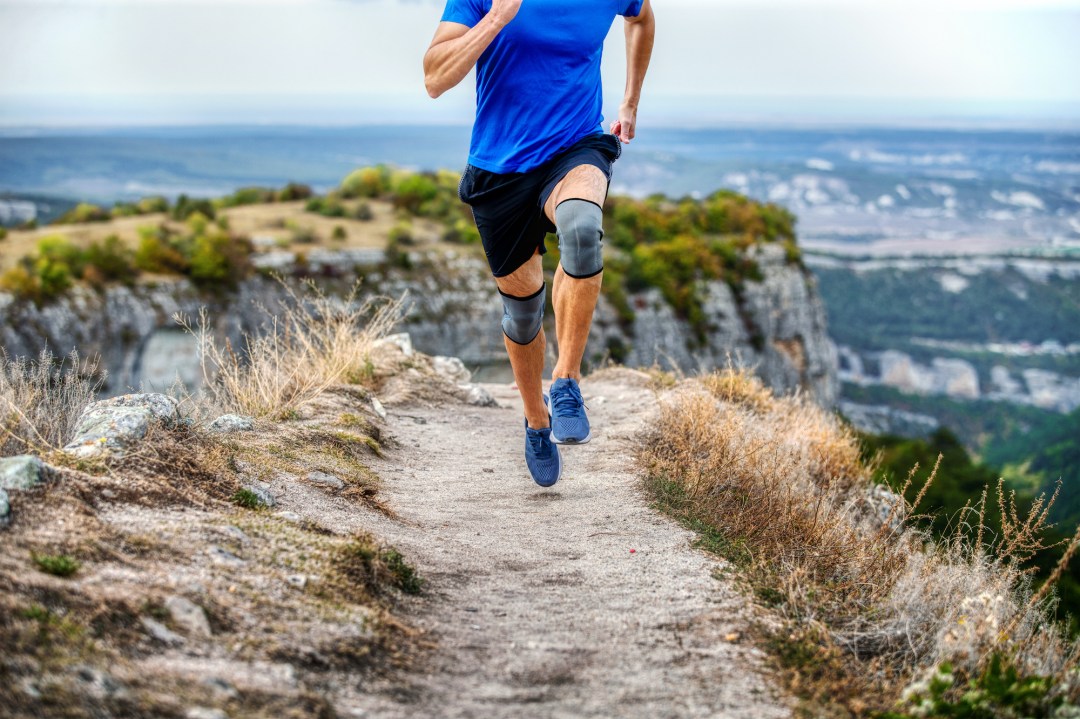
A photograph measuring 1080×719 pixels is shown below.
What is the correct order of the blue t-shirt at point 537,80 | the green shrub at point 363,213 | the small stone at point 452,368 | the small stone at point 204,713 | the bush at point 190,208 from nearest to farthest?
the small stone at point 204,713 < the blue t-shirt at point 537,80 < the small stone at point 452,368 < the bush at point 190,208 < the green shrub at point 363,213

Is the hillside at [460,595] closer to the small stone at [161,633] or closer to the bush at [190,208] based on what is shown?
the small stone at [161,633]

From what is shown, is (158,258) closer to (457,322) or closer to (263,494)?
(457,322)

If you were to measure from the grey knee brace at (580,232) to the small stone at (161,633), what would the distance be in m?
2.18

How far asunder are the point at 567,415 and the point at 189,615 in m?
2.24

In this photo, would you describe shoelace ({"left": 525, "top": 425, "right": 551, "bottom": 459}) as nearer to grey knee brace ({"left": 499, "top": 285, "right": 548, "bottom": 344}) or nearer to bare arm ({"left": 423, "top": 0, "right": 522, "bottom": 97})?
grey knee brace ({"left": 499, "top": 285, "right": 548, "bottom": 344})

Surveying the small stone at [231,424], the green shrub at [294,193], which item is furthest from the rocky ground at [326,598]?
the green shrub at [294,193]

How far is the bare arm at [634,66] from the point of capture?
194 inches

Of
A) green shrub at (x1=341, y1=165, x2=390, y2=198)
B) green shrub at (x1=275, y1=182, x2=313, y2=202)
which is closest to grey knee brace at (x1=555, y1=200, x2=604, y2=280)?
green shrub at (x1=341, y1=165, x2=390, y2=198)

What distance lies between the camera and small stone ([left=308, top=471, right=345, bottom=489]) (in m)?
4.44

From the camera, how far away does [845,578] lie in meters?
3.60

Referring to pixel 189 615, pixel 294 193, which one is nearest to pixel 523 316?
pixel 189 615

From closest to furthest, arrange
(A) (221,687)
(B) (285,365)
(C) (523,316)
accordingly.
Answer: (A) (221,687)
(C) (523,316)
(B) (285,365)

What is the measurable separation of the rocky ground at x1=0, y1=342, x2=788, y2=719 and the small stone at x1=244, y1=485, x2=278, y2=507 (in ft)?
0.05

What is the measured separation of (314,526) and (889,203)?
690 feet
